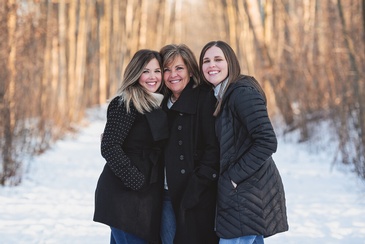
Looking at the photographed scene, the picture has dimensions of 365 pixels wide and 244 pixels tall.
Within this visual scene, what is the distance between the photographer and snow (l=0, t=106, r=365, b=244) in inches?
216

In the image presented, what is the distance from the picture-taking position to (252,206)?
3.07m

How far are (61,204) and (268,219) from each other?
4580 mm

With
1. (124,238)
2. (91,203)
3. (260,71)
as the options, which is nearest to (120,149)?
(124,238)

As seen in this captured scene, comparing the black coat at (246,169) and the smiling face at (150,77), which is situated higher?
the smiling face at (150,77)

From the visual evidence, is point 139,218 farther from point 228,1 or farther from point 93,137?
point 228,1

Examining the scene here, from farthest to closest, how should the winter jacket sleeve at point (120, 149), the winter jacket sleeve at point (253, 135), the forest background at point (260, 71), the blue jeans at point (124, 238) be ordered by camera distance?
the forest background at point (260, 71) < the blue jeans at point (124, 238) < the winter jacket sleeve at point (120, 149) < the winter jacket sleeve at point (253, 135)

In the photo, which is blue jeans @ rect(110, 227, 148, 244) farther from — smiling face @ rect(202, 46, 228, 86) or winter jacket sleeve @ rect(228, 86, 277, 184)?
smiling face @ rect(202, 46, 228, 86)

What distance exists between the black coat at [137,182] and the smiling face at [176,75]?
242 mm

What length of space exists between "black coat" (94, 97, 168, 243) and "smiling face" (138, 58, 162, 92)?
7.5 inches

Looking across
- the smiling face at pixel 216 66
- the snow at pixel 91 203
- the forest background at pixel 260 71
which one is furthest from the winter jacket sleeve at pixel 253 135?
the forest background at pixel 260 71

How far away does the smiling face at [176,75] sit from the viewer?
11.5ft

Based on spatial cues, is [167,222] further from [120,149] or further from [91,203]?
[91,203]

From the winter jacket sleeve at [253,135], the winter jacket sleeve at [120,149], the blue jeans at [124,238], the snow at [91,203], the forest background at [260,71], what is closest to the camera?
the winter jacket sleeve at [253,135]

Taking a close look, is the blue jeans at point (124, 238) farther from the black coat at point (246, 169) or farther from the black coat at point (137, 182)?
the black coat at point (246, 169)
